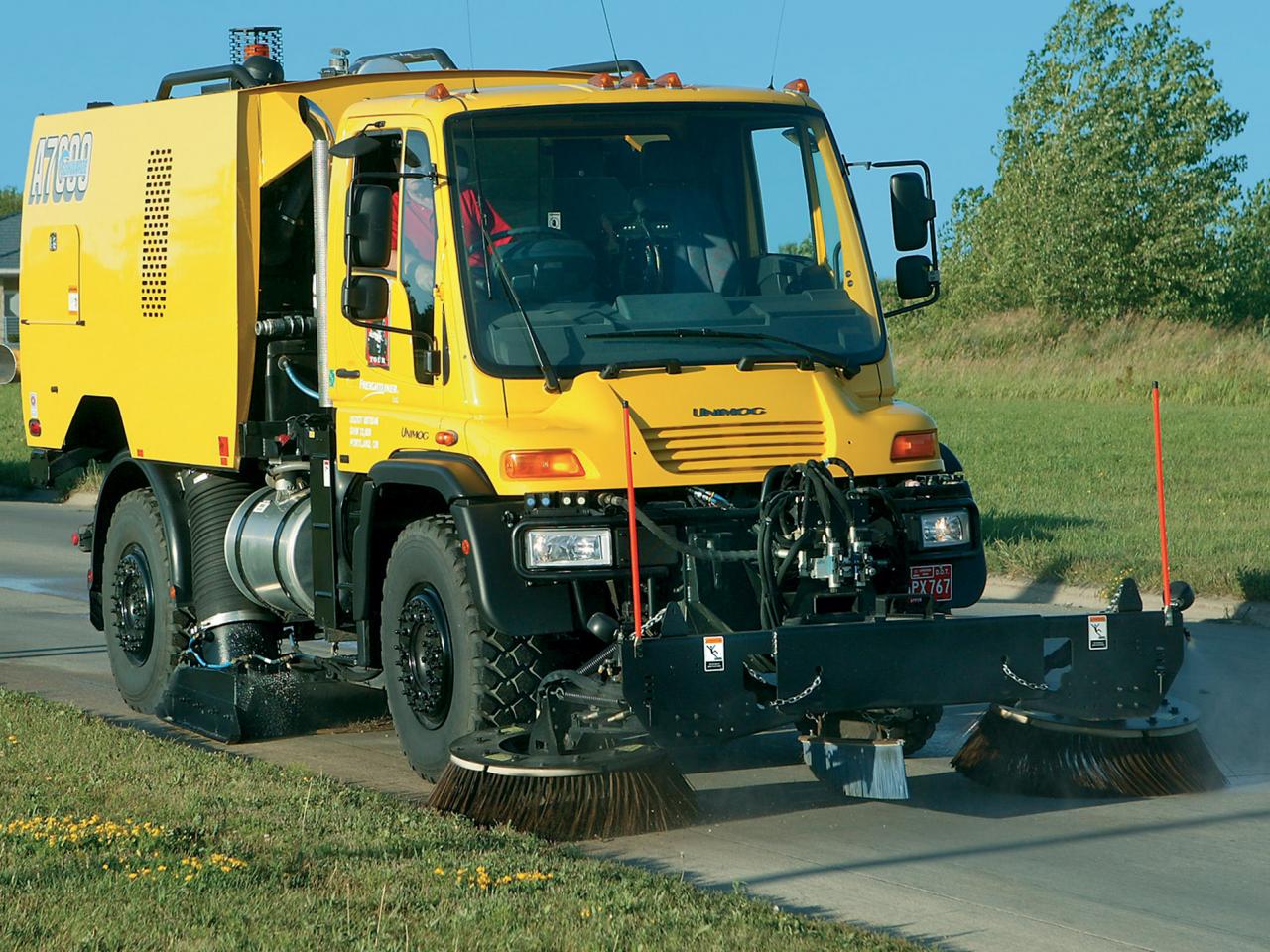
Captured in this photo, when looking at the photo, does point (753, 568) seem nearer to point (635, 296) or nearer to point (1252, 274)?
point (635, 296)

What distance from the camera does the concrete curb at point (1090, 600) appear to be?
11.9 metres

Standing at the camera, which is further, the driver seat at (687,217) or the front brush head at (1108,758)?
the driver seat at (687,217)

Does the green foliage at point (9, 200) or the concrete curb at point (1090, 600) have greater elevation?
the green foliage at point (9, 200)

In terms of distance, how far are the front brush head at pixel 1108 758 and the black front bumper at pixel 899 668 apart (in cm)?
32

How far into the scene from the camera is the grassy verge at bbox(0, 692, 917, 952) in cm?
529

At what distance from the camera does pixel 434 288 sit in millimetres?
7594

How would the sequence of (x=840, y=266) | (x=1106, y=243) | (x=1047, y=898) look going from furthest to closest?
(x=1106, y=243) → (x=840, y=266) → (x=1047, y=898)

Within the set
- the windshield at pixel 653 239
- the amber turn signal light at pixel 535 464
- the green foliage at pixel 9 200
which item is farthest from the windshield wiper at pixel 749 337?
the green foliage at pixel 9 200

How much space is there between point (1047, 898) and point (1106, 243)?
46.3 meters

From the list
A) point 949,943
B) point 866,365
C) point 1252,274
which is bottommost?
point 949,943

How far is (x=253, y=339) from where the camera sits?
8961 millimetres

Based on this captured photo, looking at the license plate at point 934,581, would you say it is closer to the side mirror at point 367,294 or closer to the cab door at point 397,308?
the cab door at point 397,308

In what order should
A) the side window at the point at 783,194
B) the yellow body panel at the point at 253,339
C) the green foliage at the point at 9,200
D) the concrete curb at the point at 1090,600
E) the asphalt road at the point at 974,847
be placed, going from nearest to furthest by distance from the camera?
the asphalt road at the point at 974,847
the yellow body panel at the point at 253,339
the side window at the point at 783,194
the concrete curb at the point at 1090,600
the green foliage at the point at 9,200

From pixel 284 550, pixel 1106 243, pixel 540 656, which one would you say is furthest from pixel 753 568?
pixel 1106 243
